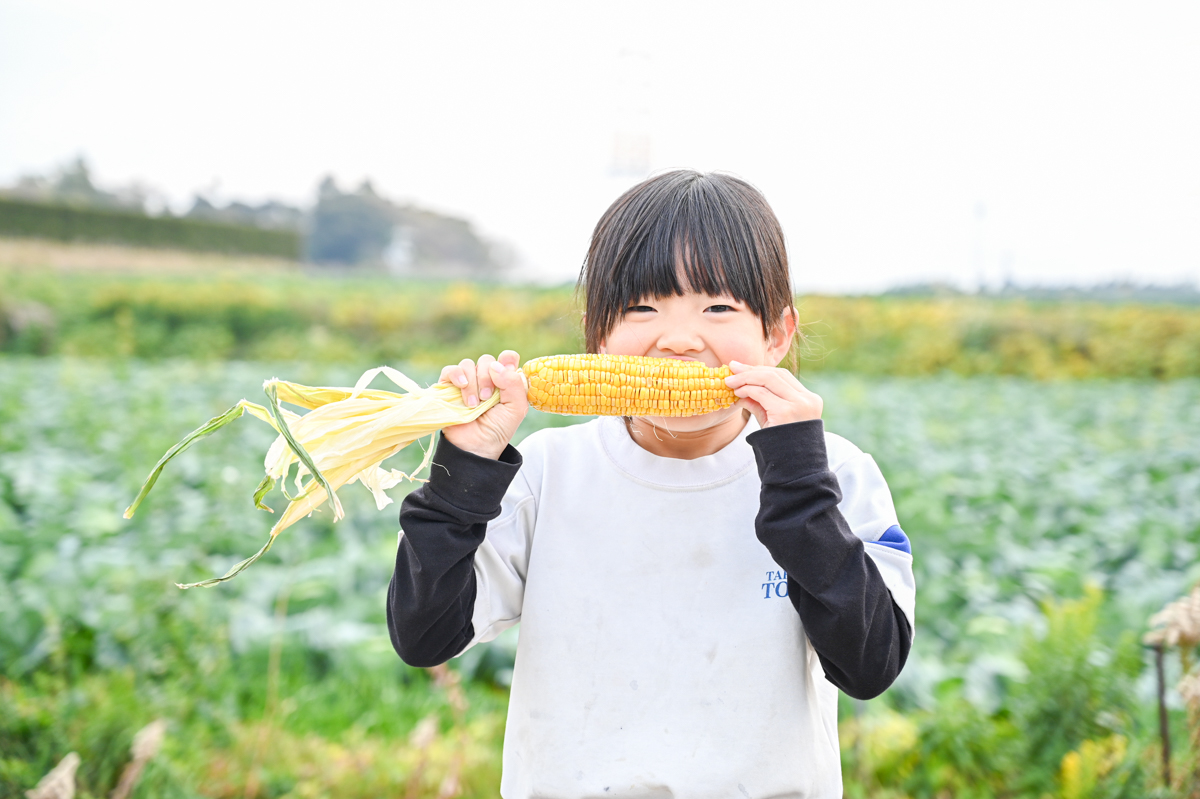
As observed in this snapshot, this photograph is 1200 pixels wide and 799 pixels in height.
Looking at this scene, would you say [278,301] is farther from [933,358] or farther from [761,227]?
[761,227]

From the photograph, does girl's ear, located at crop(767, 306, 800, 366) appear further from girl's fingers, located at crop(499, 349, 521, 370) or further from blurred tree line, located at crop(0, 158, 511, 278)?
blurred tree line, located at crop(0, 158, 511, 278)

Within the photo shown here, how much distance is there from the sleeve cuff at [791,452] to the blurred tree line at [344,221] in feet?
93.1

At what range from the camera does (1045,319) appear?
1639 cm

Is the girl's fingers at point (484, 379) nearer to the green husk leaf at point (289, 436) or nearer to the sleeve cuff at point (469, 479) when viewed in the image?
the sleeve cuff at point (469, 479)

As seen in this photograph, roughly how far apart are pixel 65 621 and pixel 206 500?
1.93 m

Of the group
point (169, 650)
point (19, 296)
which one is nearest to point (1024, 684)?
point (169, 650)

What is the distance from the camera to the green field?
94.1 inches

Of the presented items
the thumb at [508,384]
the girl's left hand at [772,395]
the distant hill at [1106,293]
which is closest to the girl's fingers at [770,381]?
the girl's left hand at [772,395]

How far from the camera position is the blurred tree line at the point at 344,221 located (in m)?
30.3

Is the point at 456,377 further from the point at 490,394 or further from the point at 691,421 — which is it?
the point at 691,421

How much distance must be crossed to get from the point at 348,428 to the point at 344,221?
31.9 meters

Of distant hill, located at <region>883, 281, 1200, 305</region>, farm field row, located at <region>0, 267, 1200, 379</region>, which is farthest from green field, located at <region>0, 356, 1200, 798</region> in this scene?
distant hill, located at <region>883, 281, 1200, 305</region>

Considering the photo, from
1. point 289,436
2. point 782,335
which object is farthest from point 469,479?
point 782,335

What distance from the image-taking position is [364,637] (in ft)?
10.6
